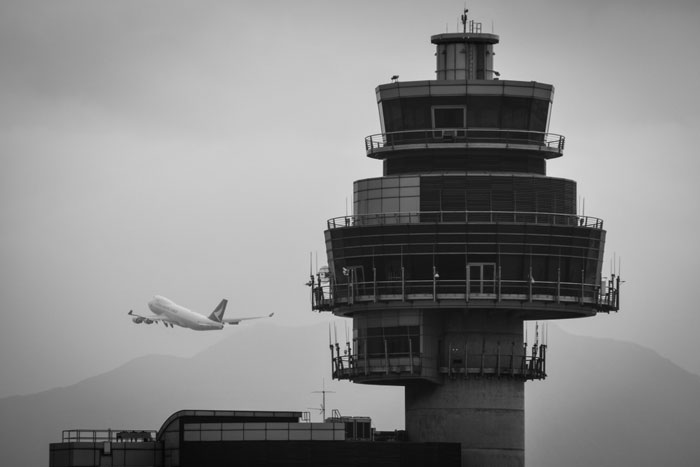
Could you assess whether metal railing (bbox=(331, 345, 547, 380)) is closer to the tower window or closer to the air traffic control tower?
the air traffic control tower

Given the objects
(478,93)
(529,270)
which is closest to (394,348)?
(529,270)

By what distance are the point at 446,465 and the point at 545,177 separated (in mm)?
25769

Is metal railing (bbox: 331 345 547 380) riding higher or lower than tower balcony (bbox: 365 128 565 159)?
lower

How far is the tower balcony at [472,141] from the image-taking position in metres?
149

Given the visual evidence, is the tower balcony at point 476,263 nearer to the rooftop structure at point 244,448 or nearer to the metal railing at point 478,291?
the metal railing at point 478,291

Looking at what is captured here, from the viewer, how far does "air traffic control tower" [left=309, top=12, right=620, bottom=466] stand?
146 metres

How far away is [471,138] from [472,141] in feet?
0.99

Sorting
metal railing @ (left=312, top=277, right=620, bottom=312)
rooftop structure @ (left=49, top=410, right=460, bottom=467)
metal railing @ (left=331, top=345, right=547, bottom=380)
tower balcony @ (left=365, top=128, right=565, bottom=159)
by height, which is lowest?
rooftop structure @ (left=49, top=410, right=460, bottom=467)

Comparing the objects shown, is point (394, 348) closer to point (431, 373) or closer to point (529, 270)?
point (431, 373)

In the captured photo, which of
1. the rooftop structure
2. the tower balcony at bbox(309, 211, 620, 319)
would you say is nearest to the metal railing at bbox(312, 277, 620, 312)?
the tower balcony at bbox(309, 211, 620, 319)

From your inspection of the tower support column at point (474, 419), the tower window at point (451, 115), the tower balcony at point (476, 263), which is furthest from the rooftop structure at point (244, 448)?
the tower window at point (451, 115)

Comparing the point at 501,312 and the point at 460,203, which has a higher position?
the point at 460,203

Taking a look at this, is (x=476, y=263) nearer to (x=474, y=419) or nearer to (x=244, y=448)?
(x=474, y=419)

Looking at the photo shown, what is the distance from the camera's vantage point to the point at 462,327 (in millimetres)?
148875
